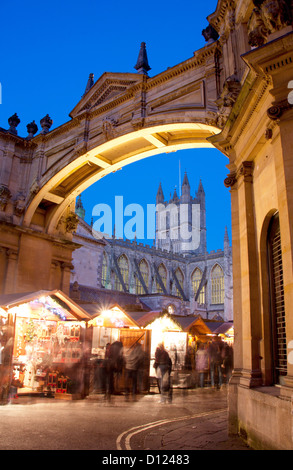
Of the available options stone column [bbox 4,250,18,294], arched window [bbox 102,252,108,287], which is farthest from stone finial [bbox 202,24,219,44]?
arched window [bbox 102,252,108,287]

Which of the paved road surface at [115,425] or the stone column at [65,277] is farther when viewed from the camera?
the stone column at [65,277]

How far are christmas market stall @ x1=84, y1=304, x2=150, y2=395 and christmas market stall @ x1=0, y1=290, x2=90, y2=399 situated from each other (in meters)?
0.67

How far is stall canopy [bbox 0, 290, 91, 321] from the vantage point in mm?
11539

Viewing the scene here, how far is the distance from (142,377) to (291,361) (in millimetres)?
9386

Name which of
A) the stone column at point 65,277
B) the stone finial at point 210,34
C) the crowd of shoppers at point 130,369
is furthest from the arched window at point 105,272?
the stone finial at point 210,34

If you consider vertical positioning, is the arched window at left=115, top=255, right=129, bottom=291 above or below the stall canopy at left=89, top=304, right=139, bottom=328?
above

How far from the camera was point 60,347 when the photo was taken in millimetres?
12414

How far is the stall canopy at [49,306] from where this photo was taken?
37.9ft

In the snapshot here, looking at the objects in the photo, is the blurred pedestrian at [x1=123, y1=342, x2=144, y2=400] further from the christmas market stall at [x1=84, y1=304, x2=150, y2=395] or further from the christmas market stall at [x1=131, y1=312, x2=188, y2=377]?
the christmas market stall at [x1=131, y1=312, x2=188, y2=377]

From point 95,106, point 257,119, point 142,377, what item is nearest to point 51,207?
point 95,106

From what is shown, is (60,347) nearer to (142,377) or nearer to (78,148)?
(142,377)

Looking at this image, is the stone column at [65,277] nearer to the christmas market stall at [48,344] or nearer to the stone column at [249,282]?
the christmas market stall at [48,344]

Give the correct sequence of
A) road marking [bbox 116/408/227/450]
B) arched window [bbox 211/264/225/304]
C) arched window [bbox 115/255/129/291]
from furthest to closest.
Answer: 1. arched window [bbox 211/264/225/304]
2. arched window [bbox 115/255/129/291]
3. road marking [bbox 116/408/227/450]

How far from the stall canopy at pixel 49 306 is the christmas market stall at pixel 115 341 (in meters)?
0.63
